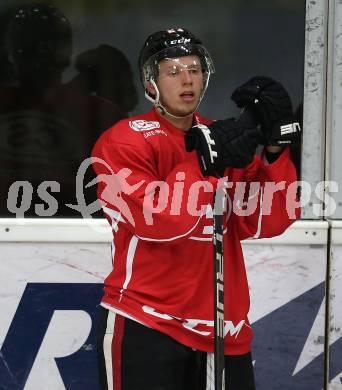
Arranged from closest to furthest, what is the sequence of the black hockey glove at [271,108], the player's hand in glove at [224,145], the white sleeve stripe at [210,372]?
the player's hand in glove at [224,145]
the black hockey glove at [271,108]
the white sleeve stripe at [210,372]

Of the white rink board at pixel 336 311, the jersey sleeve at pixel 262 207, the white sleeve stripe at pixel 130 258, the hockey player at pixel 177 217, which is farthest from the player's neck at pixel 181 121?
the white rink board at pixel 336 311

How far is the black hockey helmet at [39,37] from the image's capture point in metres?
3.24

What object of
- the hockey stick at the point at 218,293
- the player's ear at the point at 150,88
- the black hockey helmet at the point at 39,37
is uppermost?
the black hockey helmet at the point at 39,37

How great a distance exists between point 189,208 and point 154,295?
1.02 ft

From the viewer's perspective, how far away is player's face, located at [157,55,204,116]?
8.23 ft

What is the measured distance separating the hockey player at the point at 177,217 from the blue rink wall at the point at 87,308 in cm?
68

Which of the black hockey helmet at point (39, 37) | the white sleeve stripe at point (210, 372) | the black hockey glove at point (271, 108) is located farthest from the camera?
the black hockey helmet at point (39, 37)

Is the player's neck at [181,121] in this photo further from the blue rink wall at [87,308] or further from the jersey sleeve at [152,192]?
the blue rink wall at [87,308]

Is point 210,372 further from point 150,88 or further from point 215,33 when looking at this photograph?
point 215,33

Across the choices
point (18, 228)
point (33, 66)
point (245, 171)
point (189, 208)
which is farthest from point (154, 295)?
point (33, 66)

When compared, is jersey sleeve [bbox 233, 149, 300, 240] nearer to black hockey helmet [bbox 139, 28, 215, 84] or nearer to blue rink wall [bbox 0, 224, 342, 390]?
black hockey helmet [bbox 139, 28, 215, 84]

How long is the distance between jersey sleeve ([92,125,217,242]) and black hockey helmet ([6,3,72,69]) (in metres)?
0.94

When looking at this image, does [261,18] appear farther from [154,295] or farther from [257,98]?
[154,295]

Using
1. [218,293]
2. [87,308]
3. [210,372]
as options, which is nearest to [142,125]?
[218,293]
